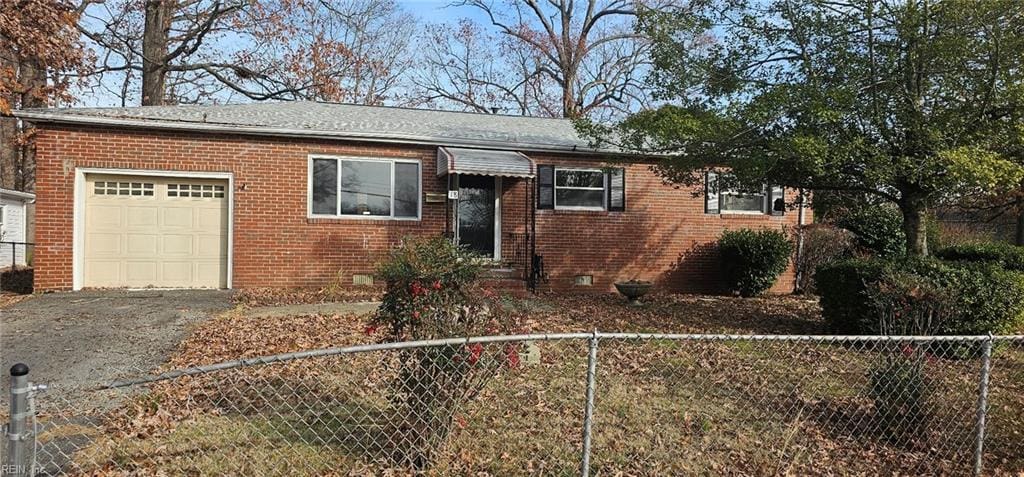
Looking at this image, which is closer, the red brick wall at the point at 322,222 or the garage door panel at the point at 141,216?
the red brick wall at the point at 322,222

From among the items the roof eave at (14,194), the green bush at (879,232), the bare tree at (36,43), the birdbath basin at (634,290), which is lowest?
the birdbath basin at (634,290)

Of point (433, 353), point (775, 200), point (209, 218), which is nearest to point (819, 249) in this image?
point (775, 200)

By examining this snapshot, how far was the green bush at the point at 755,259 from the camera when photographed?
481 inches

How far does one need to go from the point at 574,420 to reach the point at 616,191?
8449mm

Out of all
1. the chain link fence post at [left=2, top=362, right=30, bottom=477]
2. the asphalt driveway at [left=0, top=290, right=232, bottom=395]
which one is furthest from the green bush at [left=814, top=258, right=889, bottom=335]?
the asphalt driveway at [left=0, top=290, right=232, bottom=395]

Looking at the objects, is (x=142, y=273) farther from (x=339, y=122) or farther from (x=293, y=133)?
(x=339, y=122)

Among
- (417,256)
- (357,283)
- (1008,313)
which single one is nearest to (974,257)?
(1008,313)

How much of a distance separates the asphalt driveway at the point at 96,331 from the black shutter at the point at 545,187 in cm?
599

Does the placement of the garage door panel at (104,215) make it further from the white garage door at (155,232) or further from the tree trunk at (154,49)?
the tree trunk at (154,49)

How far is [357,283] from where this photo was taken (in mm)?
11297

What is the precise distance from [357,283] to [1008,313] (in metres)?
9.73

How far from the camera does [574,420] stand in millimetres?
4715

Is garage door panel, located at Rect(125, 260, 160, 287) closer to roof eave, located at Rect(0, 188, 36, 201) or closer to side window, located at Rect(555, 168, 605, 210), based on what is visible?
side window, located at Rect(555, 168, 605, 210)

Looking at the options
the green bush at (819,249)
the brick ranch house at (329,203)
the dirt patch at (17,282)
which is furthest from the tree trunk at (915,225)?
the dirt patch at (17,282)
